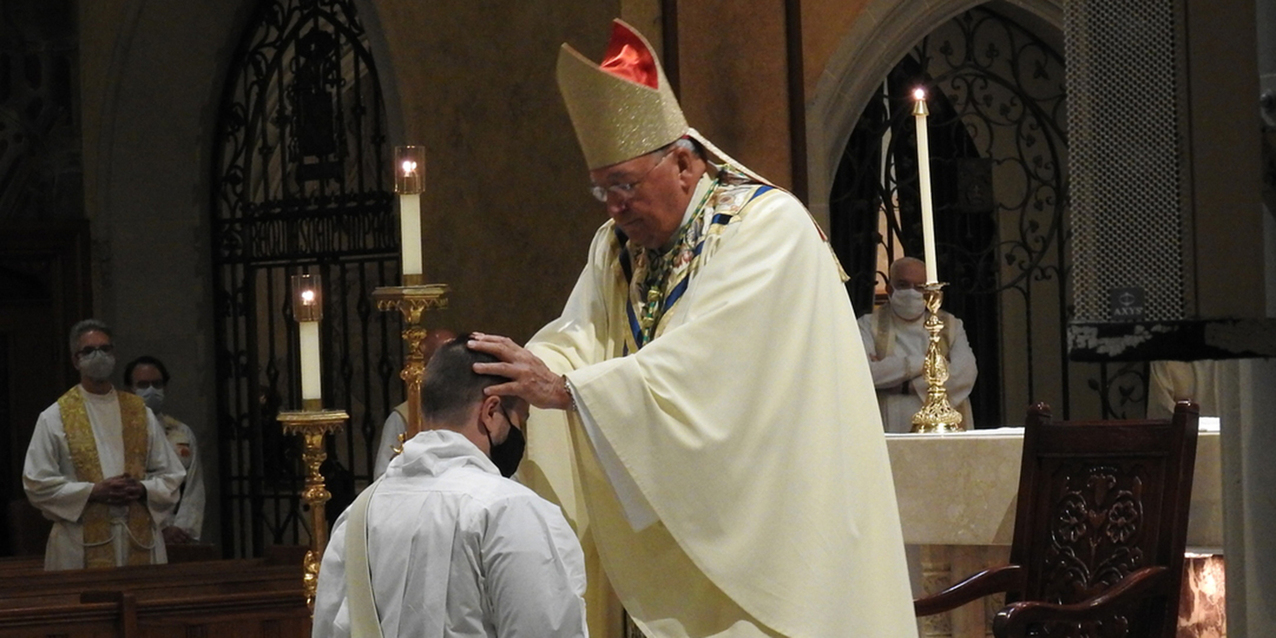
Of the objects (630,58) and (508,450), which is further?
(630,58)

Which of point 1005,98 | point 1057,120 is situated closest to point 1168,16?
point 1057,120

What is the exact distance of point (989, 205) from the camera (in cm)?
940

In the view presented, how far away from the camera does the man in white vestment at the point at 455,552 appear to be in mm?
2664

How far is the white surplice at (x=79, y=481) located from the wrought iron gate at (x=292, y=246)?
1.27 m

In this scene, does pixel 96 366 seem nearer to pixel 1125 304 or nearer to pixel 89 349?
pixel 89 349

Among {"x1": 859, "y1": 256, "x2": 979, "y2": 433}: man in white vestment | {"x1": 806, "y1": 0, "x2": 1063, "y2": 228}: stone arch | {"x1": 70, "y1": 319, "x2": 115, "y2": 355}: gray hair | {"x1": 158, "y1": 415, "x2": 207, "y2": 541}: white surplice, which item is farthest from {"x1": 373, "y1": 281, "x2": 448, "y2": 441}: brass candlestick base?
{"x1": 158, "y1": 415, "x2": 207, "y2": 541}: white surplice

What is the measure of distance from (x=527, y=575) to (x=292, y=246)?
7.82 meters

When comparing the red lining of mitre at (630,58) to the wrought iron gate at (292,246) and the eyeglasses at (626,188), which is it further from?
the wrought iron gate at (292,246)

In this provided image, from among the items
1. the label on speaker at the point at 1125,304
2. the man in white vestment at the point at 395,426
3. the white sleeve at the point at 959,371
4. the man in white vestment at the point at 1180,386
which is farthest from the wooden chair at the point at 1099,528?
the man in white vestment at the point at 1180,386

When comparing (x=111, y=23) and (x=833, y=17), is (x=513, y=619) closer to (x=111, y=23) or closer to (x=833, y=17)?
(x=833, y=17)

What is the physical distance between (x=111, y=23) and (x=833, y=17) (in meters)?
4.88

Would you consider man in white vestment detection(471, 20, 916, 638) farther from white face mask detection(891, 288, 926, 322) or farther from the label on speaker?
white face mask detection(891, 288, 926, 322)

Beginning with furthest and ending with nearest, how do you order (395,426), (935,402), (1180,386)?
(1180,386), (395,426), (935,402)

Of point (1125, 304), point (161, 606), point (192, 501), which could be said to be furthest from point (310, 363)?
point (192, 501)
